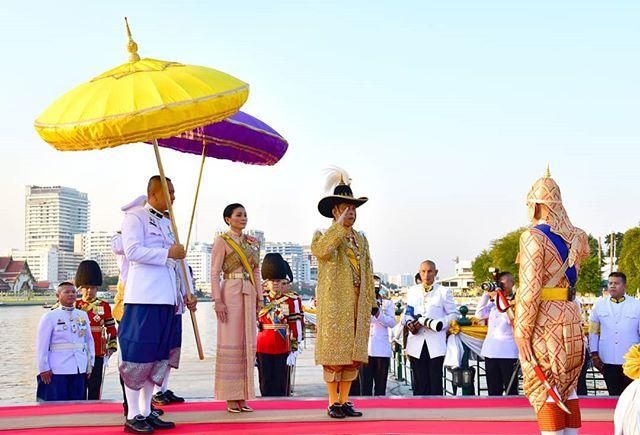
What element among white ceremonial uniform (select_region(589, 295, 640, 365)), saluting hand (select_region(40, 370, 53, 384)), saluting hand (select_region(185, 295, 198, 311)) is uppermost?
saluting hand (select_region(185, 295, 198, 311))

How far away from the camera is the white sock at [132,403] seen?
5.27 meters

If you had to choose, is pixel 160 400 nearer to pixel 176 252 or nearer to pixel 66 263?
pixel 176 252

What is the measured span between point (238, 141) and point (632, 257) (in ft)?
130

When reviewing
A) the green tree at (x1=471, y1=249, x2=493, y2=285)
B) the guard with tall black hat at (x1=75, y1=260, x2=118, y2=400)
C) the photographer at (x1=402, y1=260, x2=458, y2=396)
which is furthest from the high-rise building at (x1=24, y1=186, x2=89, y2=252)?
the photographer at (x1=402, y1=260, x2=458, y2=396)

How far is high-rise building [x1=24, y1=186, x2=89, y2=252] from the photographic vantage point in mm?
179125

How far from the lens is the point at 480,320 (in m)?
9.42

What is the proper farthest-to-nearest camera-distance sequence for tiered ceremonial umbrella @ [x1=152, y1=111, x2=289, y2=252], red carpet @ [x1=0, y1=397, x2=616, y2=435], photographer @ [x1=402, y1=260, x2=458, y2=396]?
photographer @ [x1=402, y1=260, x2=458, y2=396] < tiered ceremonial umbrella @ [x1=152, y1=111, x2=289, y2=252] < red carpet @ [x1=0, y1=397, x2=616, y2=435]

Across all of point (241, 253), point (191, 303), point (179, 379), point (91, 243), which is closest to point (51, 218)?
point (91, 243)

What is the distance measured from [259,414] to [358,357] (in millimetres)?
882

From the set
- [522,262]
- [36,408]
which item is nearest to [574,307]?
[522,262]

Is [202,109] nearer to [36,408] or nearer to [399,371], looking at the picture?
[36,408]

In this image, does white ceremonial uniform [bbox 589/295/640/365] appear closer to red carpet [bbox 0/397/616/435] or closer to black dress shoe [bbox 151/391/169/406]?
red carpet [bbox 0/397/616/435]

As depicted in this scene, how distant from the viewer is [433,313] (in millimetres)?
7965

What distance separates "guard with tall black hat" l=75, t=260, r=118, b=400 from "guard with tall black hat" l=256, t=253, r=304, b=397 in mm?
1633
